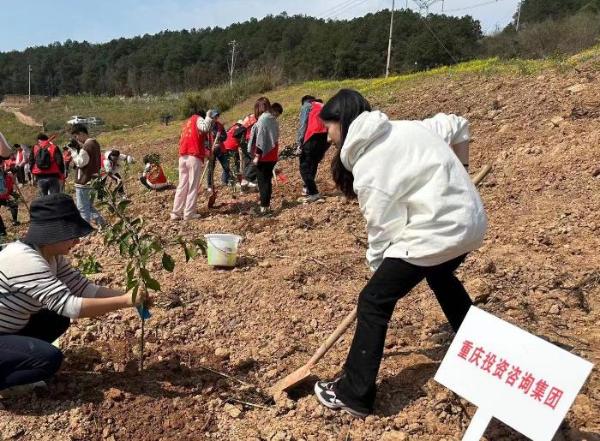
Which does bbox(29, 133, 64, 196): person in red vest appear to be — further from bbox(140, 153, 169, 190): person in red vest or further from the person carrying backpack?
the person carrying backpack

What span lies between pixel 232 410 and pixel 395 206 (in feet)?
4.08

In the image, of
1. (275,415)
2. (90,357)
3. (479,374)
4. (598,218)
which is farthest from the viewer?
(598,218)

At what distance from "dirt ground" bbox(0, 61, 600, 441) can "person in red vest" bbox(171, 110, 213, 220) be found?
35 centimetres

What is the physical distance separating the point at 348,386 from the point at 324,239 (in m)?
2.91

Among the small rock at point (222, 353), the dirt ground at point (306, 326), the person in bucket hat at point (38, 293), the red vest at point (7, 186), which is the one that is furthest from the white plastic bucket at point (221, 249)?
the red vest at point (7, 186)

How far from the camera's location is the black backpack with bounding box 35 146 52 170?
727 cm

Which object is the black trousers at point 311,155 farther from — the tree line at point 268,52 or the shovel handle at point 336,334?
the tree line at point 268,52

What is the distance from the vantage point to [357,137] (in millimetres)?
2045

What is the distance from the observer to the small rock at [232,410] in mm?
2477

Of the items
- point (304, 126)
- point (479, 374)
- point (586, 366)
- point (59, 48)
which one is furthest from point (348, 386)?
point (59, 48)

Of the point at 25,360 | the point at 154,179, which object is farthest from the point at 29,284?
the point at 154,179

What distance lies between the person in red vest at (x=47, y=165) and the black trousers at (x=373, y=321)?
6341 millimetres

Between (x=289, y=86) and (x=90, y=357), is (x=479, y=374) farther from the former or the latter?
(x=289, y=86)

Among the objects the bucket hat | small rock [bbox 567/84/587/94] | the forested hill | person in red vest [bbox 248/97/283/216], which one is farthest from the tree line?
the bucket hat
